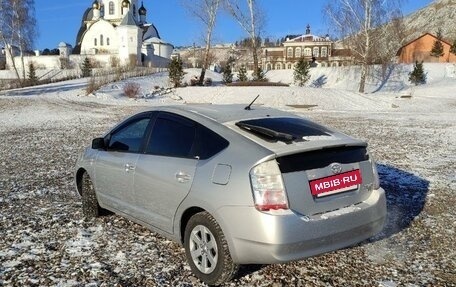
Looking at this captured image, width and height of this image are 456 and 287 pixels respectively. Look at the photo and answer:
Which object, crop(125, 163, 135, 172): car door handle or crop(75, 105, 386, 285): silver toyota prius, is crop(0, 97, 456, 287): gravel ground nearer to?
crop(75, 105, 386, 285): silver toyota prius

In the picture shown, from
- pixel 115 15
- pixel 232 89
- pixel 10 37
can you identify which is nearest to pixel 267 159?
pixel 232 89

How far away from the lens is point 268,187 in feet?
11.9

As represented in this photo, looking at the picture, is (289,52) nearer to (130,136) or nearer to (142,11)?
(142,11)

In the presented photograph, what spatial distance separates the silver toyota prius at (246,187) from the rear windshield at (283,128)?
11 mm

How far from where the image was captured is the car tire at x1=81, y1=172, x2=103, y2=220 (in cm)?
586

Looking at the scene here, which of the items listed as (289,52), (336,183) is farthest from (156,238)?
(289,52)

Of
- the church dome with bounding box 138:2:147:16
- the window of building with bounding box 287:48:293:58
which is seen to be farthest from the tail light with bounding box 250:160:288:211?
the church dome with bounding box 138:2:147:16

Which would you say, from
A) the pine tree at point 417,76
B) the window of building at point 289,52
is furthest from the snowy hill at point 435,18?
the pine tree at point 417,76

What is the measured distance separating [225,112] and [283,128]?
0.70 meters

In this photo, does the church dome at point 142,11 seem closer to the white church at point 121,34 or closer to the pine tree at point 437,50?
the white church at point 121,34

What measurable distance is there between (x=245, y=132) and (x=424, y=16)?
586ft

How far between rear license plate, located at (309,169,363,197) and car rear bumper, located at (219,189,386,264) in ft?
0.63

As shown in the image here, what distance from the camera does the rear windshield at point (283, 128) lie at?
4.02m

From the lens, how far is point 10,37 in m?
53.3
